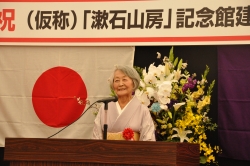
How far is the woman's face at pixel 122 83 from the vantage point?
418cm

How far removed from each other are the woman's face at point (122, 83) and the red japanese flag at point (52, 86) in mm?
1031

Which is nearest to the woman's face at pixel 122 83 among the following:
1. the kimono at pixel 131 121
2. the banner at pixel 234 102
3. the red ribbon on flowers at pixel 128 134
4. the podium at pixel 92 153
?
the kimono at pixel 131 121

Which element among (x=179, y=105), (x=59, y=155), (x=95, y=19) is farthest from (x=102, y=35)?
(x=59, y=155)

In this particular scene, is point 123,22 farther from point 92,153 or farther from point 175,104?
point 92,153

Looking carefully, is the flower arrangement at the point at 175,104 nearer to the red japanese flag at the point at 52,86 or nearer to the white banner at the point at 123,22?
the white banner at the point at 123,22

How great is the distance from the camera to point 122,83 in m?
4.16

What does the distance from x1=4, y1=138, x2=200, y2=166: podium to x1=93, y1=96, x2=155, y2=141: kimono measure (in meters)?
0.83

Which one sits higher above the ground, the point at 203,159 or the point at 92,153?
the point at 92,153

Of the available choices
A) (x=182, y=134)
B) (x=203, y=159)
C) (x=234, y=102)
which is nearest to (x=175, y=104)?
(x=182, y=134)

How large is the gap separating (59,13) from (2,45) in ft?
2.33

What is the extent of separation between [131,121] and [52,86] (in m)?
1.50

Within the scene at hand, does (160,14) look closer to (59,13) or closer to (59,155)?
(59,13)

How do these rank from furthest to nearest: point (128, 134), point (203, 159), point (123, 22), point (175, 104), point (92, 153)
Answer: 1. point (123, 22)
2. point (203, 159)
3. point (175, 104)
4. point (128, 134)
5. point (92, 153)

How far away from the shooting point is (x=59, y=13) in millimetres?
5336
